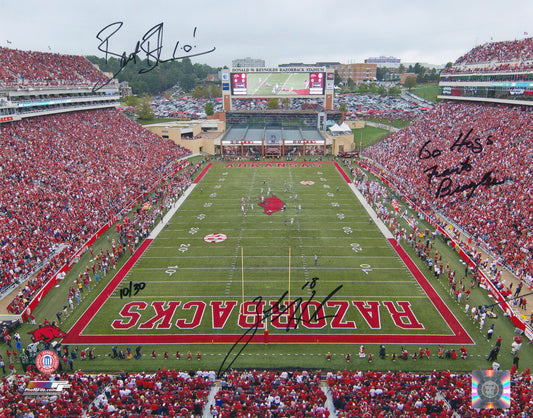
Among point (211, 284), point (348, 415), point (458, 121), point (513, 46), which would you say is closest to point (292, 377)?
point (348, 415)

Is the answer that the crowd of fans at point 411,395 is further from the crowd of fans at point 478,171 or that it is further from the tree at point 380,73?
the tree at point 380,73

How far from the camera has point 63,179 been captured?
31609 mm

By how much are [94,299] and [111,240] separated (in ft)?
24.3

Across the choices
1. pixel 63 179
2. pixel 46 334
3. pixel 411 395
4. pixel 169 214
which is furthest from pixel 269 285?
pixel 63 179

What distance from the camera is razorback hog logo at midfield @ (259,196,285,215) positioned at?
31438 millimetres

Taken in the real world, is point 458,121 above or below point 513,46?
below

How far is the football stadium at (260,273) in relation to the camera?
42.1 ft

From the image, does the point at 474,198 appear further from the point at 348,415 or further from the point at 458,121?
the point at 348,415

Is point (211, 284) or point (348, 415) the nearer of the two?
point (348, 415)

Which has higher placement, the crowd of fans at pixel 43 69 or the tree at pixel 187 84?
the tree at pixel 187 84

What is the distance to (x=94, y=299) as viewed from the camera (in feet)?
64.8

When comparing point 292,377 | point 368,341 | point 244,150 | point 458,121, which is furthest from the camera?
point 244,150

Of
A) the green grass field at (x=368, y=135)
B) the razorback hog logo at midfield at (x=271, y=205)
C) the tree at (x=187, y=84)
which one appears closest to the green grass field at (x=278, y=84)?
the green grass field at (x=368, y=135)

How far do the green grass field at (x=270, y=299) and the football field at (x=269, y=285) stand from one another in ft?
0.21
